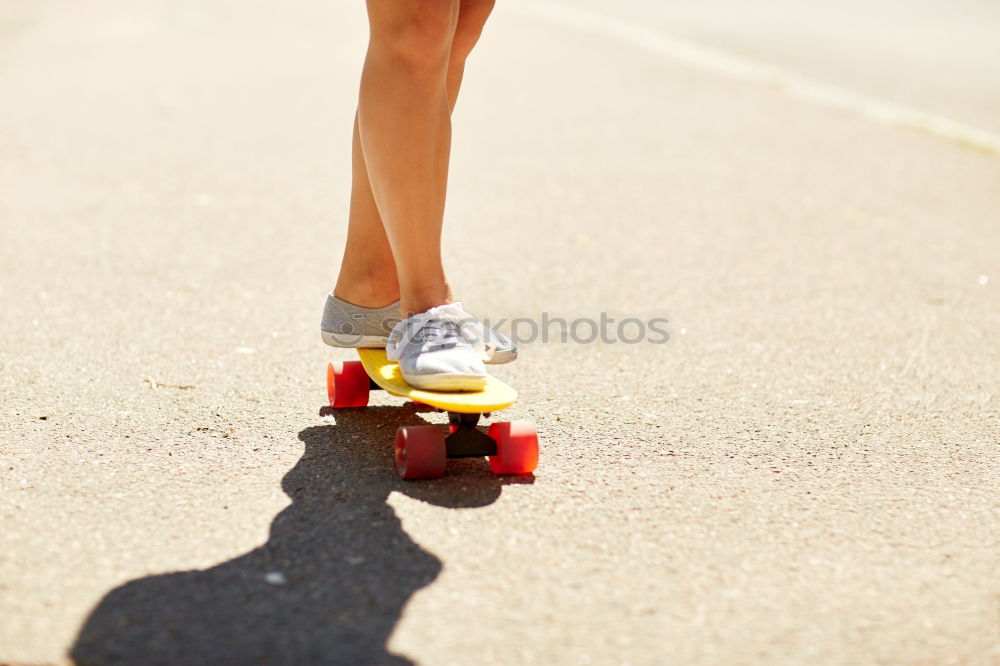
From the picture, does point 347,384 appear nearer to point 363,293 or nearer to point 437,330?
point 363,293

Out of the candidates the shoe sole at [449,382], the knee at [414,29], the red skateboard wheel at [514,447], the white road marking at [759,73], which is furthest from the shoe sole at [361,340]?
the white road marking at [759,73]

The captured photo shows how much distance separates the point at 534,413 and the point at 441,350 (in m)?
0.50

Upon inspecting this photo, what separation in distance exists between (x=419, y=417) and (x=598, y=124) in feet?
15.2

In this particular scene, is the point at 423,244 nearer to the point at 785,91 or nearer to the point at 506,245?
the point at 506,245

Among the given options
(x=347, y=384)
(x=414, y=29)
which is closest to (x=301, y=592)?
(x=347, y=384)

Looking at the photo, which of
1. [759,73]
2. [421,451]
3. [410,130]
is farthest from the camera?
[759,73]

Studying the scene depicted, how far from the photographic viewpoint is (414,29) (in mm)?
2605

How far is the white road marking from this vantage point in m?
7.41

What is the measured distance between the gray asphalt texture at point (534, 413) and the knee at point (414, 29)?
909mm

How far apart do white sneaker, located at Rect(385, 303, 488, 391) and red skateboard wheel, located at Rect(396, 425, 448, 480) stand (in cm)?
11

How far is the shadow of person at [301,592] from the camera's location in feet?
6.30

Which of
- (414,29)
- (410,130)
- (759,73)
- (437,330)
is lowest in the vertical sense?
(437,330)

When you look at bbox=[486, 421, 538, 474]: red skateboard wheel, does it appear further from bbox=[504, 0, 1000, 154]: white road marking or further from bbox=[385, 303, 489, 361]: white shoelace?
bbox=[504, 0, 1000, 154]: white road marking

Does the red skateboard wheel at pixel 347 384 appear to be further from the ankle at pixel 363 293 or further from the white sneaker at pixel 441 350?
the white sneaker at pixel 441 350
